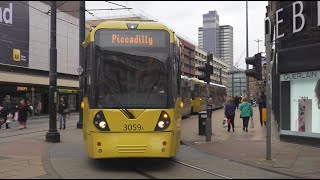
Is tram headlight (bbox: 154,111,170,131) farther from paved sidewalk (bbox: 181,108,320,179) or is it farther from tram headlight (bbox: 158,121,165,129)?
paved sidewalk (bbox: 181,108,320,179)

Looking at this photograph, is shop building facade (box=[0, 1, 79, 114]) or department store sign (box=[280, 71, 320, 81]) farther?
shop building facade (box=[0, 1, 79, 114])

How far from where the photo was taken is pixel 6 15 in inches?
1565

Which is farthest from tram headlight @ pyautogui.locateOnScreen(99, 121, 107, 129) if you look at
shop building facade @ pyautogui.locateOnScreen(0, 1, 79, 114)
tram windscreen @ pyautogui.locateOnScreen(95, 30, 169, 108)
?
shop building facade @ pyautogui.locateOnScreen(0, 1, 79, 114)

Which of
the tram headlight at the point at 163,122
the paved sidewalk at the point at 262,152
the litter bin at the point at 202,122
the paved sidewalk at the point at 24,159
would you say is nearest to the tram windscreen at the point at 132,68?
the tram headlight at the point at 163,122

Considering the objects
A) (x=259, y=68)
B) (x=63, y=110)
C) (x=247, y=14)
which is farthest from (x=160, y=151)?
(x=247, y=14)

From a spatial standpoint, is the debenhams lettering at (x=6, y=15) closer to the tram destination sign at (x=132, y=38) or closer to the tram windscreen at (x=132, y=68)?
the tram destination sign at (x=132, y=38)

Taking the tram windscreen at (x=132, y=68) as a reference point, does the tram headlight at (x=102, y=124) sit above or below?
below

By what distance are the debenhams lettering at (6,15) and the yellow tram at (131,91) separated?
30.8m

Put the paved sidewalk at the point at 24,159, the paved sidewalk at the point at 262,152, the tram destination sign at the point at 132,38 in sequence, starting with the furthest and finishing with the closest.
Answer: the paved sidewalk at the point at 262,152
the tram destination sign at the point at 132,38
the paved sidewalk at the point at 24,159

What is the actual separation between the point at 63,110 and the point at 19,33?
69.1 ft

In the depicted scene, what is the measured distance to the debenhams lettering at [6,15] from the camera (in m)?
39.0

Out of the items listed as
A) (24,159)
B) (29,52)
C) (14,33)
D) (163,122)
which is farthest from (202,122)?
(29,52)

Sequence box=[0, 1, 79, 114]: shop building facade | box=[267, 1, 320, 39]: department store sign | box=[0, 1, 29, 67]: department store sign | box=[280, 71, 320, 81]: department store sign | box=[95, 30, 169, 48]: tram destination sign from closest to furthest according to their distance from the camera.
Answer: box=[95, 30, 169, 48]: tram destination sign
box=[267, 1, 320, 39]: department store sign
box=[280, 71, 320, 81]: department store sign
box=[0, 1, 29, 67]: department store sign
box=[0, 1, 79, 114]: shop building facade

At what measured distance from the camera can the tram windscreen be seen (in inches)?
409
